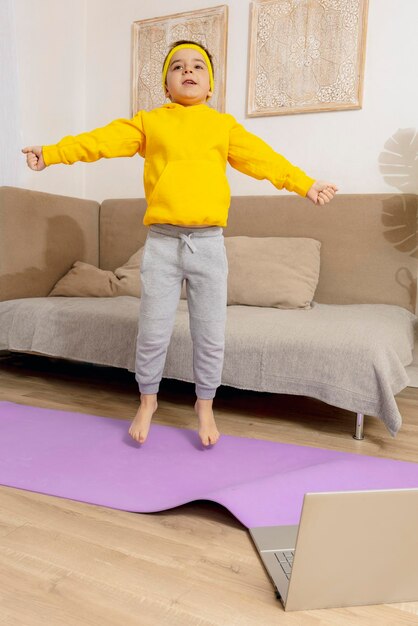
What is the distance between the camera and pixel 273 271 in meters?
2.46

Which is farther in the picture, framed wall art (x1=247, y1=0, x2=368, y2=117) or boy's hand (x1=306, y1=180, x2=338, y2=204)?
framed wall art (x1=247, y1=0, x2=368, y2=117)

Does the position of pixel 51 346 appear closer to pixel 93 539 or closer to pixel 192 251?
pixel 192 251

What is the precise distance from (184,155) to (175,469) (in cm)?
86

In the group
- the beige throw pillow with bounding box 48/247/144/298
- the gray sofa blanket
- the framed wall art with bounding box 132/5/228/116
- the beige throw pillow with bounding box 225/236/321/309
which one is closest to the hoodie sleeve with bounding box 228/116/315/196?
the gray sofa blanket

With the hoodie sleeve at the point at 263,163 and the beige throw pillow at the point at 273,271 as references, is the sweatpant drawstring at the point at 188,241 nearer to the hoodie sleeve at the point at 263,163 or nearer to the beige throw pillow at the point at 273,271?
the hoodie sleeve at the point at 263,163

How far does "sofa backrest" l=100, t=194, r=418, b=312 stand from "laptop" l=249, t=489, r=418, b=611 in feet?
5.54

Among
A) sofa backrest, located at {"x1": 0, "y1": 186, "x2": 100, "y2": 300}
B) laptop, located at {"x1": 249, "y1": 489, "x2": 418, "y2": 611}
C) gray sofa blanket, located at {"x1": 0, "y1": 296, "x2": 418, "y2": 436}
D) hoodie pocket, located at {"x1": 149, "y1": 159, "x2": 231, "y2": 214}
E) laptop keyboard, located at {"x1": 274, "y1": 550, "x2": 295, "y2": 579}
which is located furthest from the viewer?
sofa backrest, located at {"x1": 0, "y1": 186, "x2": 100, "y2": 300}

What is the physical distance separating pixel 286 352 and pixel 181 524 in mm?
749

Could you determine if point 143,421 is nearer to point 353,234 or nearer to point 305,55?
point 353,234

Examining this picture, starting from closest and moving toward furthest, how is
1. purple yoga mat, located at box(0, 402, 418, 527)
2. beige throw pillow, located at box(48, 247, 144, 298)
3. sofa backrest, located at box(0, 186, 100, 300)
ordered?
purple yoga mat, located at box(0, 402, 418, 527) → sofa backrest, located at box(0, 186, 100, 300) → beige throw pillow, located at box(48, 247, 144, 298)

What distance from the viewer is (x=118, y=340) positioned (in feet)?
6.96

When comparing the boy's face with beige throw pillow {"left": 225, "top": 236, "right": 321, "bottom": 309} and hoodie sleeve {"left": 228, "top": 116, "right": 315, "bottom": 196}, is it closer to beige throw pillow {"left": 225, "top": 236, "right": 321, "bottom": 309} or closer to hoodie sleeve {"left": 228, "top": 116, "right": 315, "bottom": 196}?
hoodie sleeve {"left": 228, "top": 116, "right": 315, "bottom": 196}

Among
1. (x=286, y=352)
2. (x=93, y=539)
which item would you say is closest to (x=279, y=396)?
(x=286, y=352)

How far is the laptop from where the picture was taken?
866 millimetres
